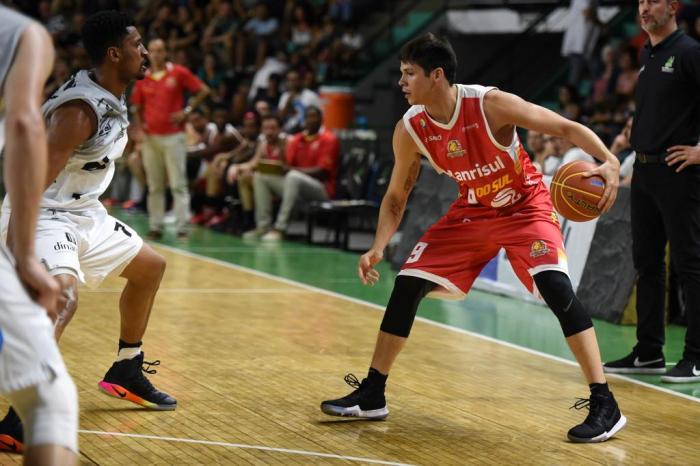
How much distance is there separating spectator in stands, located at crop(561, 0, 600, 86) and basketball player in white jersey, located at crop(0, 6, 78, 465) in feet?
40.1

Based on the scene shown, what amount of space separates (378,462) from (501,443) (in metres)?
0.67

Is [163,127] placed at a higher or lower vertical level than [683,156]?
lower

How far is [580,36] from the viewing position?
14.7 m

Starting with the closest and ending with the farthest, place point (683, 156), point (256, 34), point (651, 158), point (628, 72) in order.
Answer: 1. point (683, 156)
2. point (651, 158)
3. point (628, 72)
4. point (256, 34)

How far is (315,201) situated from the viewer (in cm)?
1370

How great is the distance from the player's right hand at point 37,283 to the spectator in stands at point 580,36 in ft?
40.5

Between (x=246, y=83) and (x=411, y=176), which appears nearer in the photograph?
(x=411, y=176)

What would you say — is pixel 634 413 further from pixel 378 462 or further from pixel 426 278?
pixel 378 462

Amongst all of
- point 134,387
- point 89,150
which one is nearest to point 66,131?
point 89,150

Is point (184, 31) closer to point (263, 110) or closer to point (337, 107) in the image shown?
point (337, 107)

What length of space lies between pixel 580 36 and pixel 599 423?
10258 mm

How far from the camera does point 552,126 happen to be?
203 inches

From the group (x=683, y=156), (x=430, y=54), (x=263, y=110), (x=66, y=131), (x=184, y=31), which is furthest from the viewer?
(x=184, y=31)

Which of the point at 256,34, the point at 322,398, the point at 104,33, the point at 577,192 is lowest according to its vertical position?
the point at 322,398
